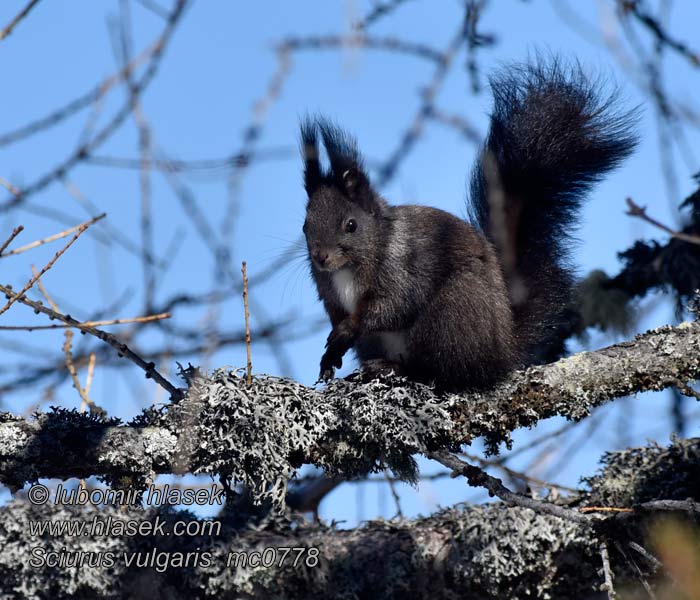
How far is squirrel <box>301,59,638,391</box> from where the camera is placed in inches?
132

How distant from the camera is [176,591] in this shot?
7.79ft

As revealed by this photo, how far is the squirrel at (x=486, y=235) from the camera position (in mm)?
3359

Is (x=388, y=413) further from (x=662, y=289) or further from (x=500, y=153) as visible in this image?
(x=662, y=289)

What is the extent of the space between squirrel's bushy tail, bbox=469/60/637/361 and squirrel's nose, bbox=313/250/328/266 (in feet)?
2.23

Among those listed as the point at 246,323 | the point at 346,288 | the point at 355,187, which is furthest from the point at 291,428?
the point at 355,187

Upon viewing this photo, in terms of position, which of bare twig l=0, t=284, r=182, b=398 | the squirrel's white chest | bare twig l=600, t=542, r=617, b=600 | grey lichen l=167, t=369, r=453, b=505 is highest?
the squirrel's white chest

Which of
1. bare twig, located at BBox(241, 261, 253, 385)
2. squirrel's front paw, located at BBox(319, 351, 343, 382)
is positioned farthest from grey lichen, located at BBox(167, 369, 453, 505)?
squirrel's front paw, located at BBox(319, 351, 343, 382)

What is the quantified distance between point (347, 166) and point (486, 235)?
63 cm

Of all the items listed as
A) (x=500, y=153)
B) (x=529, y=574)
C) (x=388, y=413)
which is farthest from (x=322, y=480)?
(x=500, y=153)

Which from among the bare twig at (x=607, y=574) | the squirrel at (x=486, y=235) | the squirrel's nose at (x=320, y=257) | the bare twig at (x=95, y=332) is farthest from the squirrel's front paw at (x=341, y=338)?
the bare twig at (x=607, y=574)

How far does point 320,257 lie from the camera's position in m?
3.43

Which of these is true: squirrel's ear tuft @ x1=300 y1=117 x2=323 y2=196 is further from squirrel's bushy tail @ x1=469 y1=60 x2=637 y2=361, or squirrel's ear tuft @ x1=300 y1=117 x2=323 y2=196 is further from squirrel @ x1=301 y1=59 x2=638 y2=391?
squirrel's bushy tail @ x1=469 y1=60 x2=637 y2=361

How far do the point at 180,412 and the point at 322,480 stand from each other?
1.10m

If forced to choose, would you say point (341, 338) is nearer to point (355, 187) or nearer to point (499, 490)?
point (355, 187)
